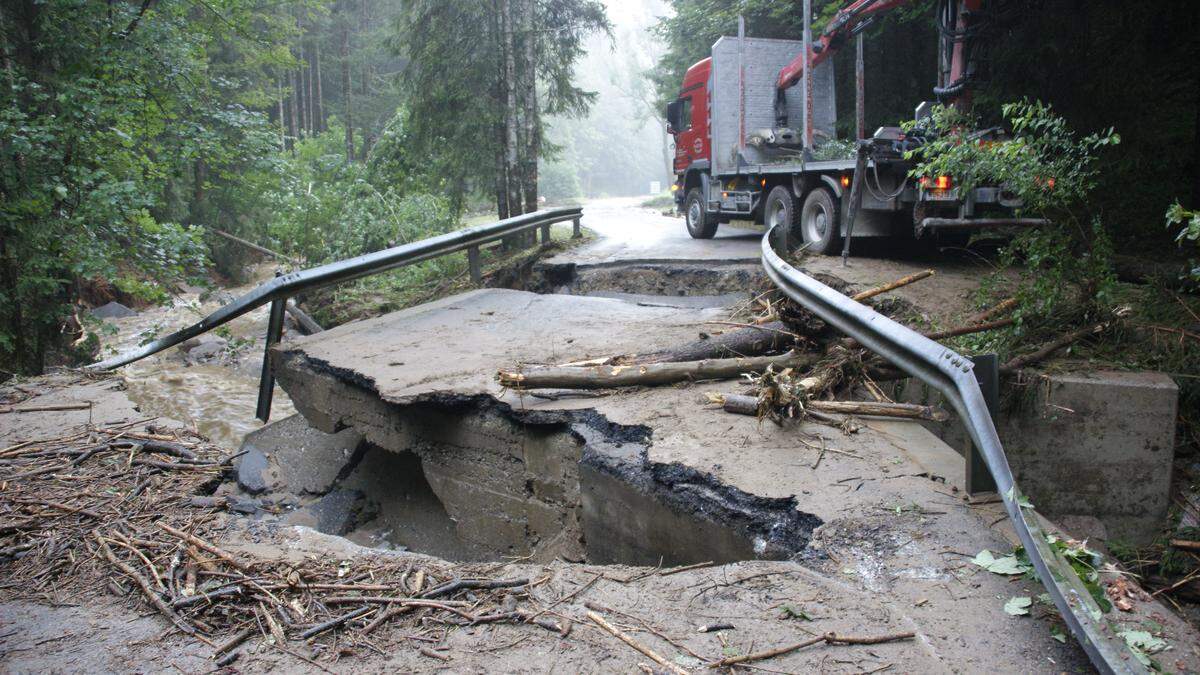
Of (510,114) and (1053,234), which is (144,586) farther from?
(510,114)

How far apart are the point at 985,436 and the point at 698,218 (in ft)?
41.4

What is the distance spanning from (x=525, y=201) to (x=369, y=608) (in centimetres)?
1252

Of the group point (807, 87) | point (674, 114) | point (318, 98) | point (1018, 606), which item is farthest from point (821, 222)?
point (318, 98)

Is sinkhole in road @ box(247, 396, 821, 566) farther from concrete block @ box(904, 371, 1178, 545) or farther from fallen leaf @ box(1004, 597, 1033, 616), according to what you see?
concrete block @ box(904, 371, 1178, 545)

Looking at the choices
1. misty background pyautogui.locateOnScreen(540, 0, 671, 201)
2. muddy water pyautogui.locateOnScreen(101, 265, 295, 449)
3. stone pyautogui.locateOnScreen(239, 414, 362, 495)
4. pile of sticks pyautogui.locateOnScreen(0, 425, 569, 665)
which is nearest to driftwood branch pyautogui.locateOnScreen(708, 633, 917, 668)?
pile of sticks pyautogui.locateOnScreen(0, 425, 569, 665)

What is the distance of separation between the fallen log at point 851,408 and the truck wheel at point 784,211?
7.23 meters

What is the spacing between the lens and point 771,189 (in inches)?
497

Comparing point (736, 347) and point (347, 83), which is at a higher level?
point (347, 83)

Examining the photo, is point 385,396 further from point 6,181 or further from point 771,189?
point 771,189

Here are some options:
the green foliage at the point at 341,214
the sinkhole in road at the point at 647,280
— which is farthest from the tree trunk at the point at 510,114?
the sinkhole in road at the point at 647,280

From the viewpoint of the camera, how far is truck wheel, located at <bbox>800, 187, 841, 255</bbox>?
1032 centimetres

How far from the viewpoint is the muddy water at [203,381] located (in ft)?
29.4

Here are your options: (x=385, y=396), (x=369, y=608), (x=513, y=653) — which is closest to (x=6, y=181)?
(x=385, y=396)

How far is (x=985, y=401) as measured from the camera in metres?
2.89
